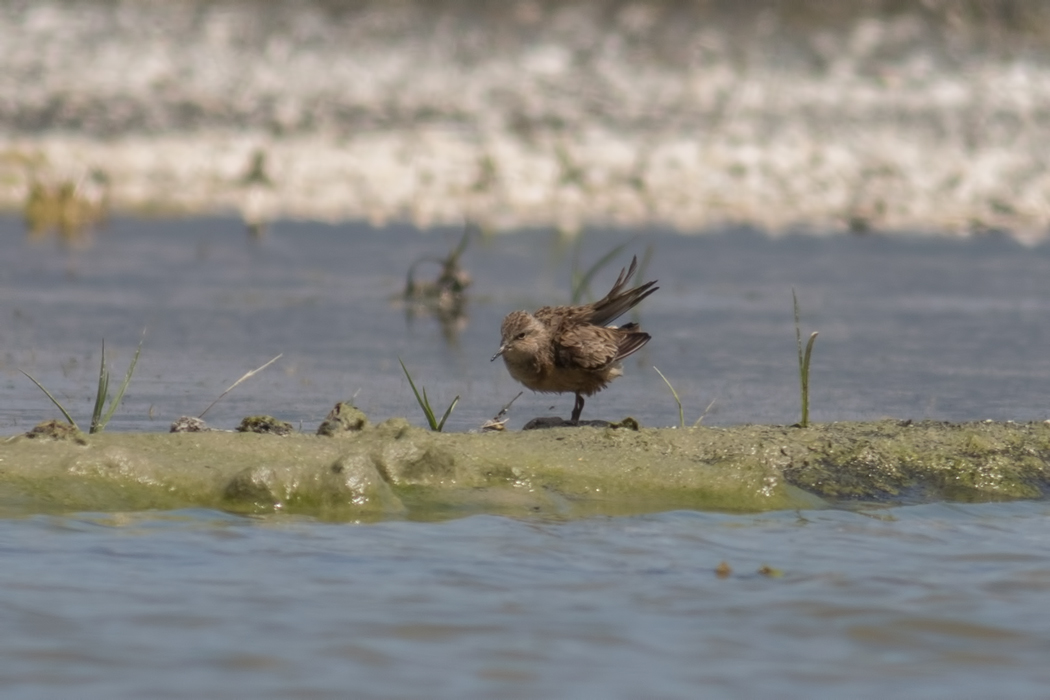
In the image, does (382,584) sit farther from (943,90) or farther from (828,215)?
(943,90)

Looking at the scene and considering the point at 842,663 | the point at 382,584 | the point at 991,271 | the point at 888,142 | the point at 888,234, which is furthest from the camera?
the point at 888,142

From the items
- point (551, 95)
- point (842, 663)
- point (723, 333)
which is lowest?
point (842, 663)

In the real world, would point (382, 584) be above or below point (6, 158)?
below

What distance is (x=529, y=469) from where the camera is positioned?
5.27m

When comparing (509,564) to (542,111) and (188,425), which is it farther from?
(542,111)

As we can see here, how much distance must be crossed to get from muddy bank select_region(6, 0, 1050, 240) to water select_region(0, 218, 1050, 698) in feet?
12.9

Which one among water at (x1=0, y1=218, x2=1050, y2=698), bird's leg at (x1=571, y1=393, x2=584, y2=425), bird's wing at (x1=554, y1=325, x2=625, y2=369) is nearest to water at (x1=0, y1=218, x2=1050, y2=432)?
water at (x1=0, y1=218, x2=1050, y2=698)

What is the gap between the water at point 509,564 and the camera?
3521 mm

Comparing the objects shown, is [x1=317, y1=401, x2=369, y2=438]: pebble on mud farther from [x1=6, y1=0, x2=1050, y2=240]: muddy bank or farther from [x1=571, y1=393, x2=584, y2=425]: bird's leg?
[x1=6, y1=0, x2=1050, y2=240]: muddy bank

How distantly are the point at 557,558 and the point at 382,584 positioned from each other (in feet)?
1.80

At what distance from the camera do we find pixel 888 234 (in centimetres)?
1215

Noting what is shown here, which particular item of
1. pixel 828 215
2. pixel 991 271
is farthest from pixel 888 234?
pixel 991 271

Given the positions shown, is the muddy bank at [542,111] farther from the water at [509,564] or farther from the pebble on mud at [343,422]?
the pebble on mud at [343,422]

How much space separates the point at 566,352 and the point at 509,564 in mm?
2231
